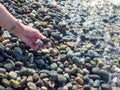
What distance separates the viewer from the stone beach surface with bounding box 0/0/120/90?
97.9 inches

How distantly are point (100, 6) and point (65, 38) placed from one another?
1.28 m

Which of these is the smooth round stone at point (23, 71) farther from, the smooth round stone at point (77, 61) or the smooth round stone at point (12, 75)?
the smooth round stone at point (77, 61)

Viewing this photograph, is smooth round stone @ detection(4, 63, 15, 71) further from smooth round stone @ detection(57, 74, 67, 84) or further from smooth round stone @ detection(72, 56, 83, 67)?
smooth round stone @ detection(72, 56, 83, 67)

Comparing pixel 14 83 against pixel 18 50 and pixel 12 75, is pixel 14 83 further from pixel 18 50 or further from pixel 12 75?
pixel 18 50

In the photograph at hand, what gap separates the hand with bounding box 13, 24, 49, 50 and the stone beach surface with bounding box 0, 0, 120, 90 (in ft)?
0.16

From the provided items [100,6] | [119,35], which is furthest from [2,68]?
[100,6]

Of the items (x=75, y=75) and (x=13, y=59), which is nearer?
(x=13, y=59)

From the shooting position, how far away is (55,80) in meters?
2.55

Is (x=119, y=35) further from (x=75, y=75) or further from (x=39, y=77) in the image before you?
(x=39, y=77)

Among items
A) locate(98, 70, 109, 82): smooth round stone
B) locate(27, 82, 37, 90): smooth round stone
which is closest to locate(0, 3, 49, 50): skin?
locate(27, 82, 37, 90): smooth round stone

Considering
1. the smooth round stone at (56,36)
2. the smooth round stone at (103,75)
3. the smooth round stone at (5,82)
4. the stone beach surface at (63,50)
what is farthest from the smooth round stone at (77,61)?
the smooth round stone at (5,82)

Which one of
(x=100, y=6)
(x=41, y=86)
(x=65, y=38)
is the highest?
(x=100, y=6)

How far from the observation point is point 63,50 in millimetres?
2924

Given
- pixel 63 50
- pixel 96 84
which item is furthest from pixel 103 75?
pixel 63 50
